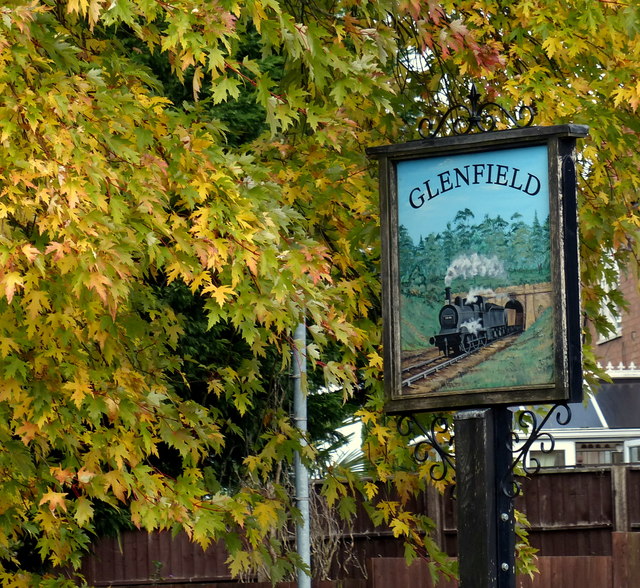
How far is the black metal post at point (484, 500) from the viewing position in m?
5.06

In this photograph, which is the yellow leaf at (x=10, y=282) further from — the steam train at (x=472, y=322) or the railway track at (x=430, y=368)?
the steam train at (x=472, y=322)

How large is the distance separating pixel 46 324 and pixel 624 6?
566 centimetres

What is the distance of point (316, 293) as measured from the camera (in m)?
8.43

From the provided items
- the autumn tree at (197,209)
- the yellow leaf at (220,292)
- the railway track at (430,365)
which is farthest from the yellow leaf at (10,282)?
the railway track at (430,365)

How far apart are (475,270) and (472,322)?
215mm

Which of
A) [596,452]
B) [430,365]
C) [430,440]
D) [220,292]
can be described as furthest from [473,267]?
[596,452]

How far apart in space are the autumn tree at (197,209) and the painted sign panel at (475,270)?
77.6 inches

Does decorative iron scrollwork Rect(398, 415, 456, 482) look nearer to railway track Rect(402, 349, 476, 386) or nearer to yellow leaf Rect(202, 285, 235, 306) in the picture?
railway track Rect(402, 349, 476, 386)

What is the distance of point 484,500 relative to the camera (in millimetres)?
5113

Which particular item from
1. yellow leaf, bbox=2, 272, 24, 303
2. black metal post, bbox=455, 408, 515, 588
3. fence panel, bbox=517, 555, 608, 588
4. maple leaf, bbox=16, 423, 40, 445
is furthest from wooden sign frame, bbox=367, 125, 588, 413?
fence panel, bbox=517, 555, 608, 588

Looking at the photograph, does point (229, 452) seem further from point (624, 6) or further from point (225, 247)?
point (225, 247)

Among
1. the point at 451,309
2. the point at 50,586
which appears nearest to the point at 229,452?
the point at 50,586

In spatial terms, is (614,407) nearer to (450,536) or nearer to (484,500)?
(450,536)

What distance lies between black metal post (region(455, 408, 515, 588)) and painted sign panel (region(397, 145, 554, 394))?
19cm
